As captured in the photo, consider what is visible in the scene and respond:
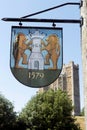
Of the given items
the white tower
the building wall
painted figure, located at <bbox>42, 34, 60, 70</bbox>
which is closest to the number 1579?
the white tower

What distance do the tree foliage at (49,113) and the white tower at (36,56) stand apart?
4685 centimetres

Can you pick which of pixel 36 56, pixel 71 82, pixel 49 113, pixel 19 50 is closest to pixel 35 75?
pixel 36 56

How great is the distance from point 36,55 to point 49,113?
49.9m

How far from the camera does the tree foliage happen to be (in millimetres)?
54719

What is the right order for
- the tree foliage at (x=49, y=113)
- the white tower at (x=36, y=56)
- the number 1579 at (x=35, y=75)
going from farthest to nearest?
the tree foliage at (x=49, y=113), the white tower at (x=36, y=56), the number 1579 at (x=35, y=75)

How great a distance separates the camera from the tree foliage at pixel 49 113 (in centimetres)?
5472

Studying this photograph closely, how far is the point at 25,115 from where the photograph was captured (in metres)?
57.0

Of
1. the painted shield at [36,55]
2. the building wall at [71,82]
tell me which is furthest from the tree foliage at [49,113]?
the building wall at [71,82]

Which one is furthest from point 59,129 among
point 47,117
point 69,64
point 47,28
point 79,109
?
point 69,64

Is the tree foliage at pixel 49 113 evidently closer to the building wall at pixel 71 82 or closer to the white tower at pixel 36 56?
the white tower at pixel 36 56

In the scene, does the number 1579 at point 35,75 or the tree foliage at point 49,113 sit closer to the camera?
the number 1579 at point 35,75

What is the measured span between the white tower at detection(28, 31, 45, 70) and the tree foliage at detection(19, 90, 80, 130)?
46.9 m

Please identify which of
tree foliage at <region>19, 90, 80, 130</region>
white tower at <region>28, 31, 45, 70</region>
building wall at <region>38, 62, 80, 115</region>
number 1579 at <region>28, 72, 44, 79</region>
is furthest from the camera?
building wall at <region>38, 62, 80, 115</region>

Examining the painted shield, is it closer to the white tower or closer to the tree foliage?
the white tower
